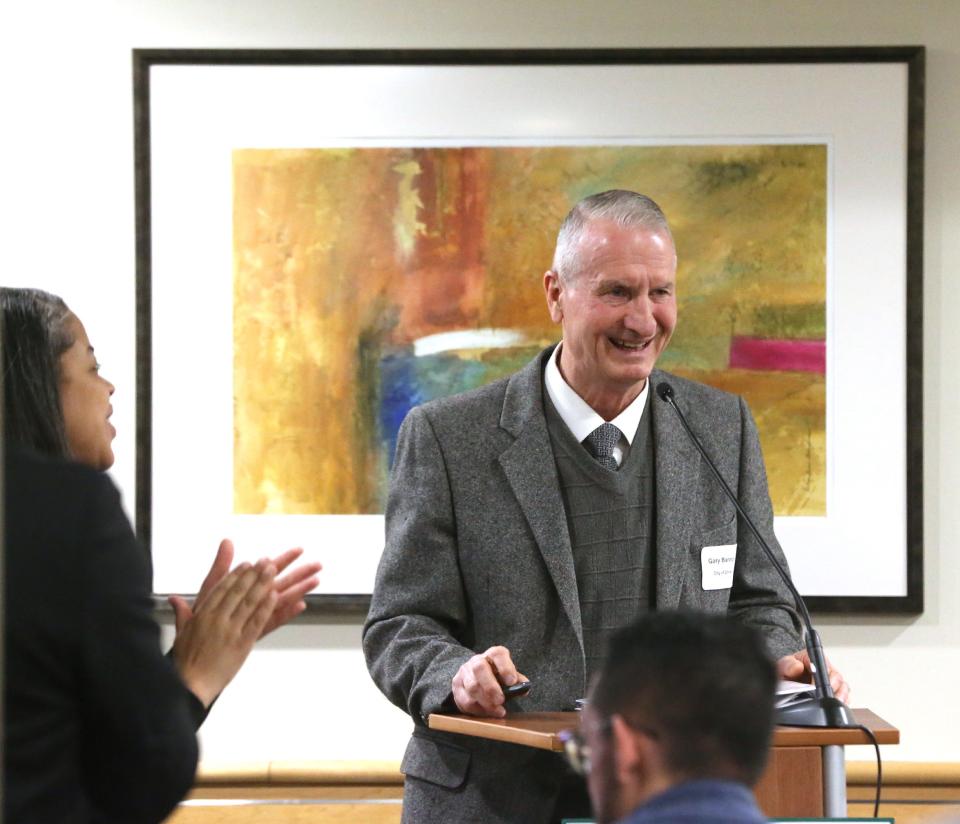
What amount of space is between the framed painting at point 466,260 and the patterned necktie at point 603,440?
3.26 feet

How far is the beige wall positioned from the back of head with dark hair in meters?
2.17

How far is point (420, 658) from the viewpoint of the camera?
2113mm

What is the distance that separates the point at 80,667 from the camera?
4.05 feet

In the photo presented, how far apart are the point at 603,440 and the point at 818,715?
667 mm

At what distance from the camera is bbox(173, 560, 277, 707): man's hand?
1660 mm

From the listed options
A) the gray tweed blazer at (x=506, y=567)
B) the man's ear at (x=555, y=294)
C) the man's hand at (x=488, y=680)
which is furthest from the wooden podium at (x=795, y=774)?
the man's ear at (x=555, y=294)

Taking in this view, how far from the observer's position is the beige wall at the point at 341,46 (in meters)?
3.30

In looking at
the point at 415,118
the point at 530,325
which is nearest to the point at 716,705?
the point at 530,325

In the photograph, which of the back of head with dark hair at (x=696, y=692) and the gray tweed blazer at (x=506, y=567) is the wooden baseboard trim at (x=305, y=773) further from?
the back of head with dark hair at (x=696, y=692)

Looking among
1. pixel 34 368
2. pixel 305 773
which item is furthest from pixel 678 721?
pixel 305 773

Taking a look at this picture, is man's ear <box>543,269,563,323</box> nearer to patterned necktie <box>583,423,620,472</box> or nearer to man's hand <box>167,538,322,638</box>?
patterned necktie <box>583,423,620,472</box>

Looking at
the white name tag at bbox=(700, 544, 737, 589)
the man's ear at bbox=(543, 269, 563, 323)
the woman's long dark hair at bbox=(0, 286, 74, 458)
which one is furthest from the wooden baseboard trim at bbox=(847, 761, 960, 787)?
the woman's long dark hair at bbox=(0, 286, 74, 458)

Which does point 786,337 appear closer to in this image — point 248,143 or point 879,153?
point 879,153

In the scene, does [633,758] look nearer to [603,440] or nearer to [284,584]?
[284,584]
